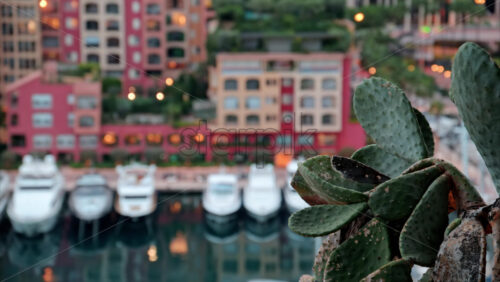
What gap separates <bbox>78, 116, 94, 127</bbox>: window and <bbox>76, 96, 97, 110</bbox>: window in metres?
0.16

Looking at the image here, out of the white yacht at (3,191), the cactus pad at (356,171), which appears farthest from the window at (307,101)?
the cactus pad at (356,171)

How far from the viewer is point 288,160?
10891 mm

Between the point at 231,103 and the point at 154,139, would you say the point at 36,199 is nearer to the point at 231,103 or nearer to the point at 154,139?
the point at 154,139

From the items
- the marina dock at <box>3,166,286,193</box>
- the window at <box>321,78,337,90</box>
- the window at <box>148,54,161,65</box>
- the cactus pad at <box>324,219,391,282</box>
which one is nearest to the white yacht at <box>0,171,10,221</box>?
the marina dock at <box>3,166,286,193</box>

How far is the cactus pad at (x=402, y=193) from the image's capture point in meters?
0.90

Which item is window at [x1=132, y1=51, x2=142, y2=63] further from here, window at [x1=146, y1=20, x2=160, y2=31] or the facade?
window at [x1=146, y1=20, x2=160, y2=31]

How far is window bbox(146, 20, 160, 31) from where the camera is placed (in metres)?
13.1

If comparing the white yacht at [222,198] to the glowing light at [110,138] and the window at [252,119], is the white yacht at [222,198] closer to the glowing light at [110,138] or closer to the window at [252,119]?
the window at [252,119]

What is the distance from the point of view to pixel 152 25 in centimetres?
1310

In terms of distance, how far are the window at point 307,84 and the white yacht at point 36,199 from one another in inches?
150

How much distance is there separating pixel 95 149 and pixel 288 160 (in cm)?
300

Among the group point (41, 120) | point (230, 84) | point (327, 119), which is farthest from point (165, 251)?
point (41, 120)

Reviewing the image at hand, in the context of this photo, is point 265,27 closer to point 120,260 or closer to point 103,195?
point 103,195

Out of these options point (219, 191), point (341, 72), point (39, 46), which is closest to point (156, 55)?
point (39, 46)
